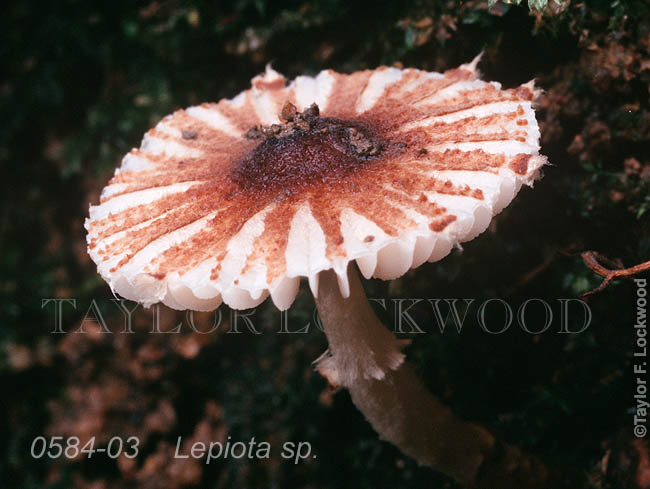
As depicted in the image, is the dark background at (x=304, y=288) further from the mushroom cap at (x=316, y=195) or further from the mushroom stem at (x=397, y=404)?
the mushroom cap at (x=316, y=195)

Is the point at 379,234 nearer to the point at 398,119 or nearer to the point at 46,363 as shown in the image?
the point at 398,119

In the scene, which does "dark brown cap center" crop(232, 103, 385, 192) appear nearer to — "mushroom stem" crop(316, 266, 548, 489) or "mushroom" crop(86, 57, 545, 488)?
"mushroom" crop(86, 57, 545, 488)

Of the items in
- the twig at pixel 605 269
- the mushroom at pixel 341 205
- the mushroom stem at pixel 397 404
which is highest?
the mushroom at pixel 341 205

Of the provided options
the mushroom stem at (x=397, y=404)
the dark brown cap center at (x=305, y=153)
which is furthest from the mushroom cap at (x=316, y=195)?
the mushroom stem at (x=397, y=404)

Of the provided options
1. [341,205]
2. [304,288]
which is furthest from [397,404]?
[304,288]

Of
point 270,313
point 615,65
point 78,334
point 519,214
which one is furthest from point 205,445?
point 615,65

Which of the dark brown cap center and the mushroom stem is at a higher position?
the dark brown cap center

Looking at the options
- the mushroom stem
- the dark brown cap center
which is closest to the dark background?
the mushroom stem
